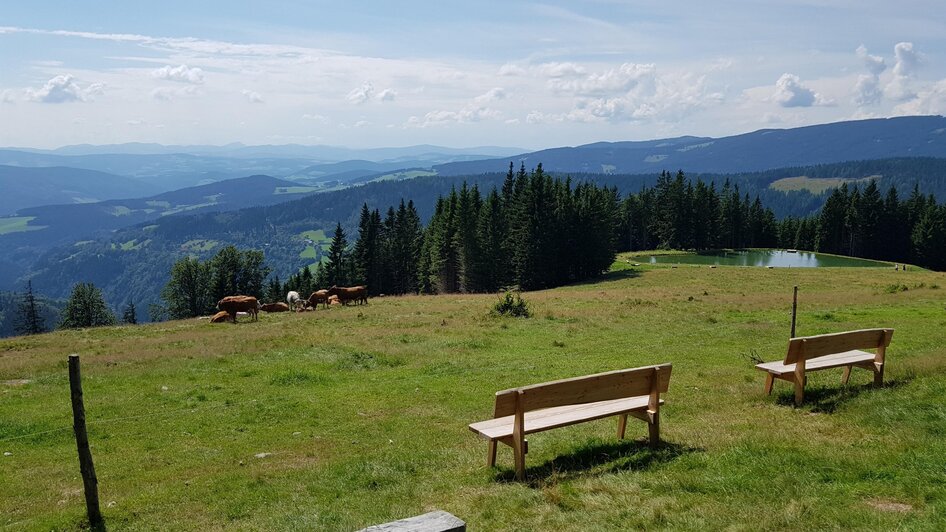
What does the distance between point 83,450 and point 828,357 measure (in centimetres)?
1468

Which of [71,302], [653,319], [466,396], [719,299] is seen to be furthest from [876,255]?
[71,302]

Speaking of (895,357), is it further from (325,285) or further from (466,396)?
(325,285)

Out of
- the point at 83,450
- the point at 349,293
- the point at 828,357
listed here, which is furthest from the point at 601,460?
the point at 349,293

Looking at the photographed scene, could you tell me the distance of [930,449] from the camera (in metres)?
8.86

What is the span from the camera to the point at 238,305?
40906 millimetres

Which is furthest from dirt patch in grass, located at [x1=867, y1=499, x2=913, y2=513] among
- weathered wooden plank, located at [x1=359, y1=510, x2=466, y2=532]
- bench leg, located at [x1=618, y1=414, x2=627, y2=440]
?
weathered wooden plank, located at [x1=359, y1=510, x2=466, y2=532]

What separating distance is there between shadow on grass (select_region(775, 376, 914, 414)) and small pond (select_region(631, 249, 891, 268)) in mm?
83177

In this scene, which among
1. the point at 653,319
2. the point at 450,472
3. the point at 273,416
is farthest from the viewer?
the point at 653,319

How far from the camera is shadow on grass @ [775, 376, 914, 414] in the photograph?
→ 12.2m

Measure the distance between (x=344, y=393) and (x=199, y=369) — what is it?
7556 mm

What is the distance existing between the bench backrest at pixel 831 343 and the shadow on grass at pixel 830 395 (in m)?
0.92

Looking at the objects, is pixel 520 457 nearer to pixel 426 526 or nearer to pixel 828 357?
pixel 426 526

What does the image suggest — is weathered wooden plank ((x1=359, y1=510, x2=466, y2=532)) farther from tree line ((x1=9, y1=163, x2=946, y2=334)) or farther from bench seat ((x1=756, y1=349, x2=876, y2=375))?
tree line ((x1=9, y1=163, x2=946, y2=334))

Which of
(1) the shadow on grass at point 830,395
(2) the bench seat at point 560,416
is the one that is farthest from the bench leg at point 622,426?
(1) the shadow on grass at point 830,395
